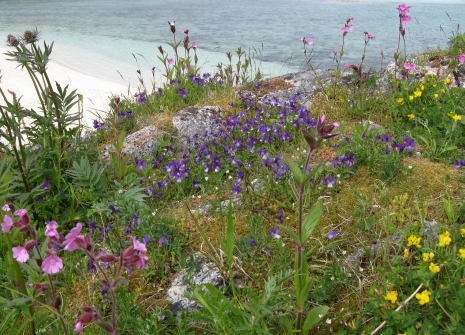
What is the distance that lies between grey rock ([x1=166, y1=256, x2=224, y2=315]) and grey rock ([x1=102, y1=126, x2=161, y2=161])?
163 cm

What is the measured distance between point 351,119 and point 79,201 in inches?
101

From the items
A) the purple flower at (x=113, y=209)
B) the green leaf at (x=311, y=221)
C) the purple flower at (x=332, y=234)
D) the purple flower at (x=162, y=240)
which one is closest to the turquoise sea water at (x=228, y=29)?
the purple flower at (x=113, y=209)

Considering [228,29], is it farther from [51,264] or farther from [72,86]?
[51,264]

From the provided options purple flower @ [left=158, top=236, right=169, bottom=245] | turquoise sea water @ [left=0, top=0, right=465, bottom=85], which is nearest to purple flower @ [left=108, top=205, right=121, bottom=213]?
purple flower @ [left=158, top=236, right=169, bottom=245]

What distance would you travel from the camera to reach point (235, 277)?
229 cm

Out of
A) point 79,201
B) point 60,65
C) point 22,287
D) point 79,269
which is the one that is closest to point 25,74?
point 60,65

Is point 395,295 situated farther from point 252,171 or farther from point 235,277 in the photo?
point 252,171

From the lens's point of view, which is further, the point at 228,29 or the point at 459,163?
the point at 228,29

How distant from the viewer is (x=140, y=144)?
3.83 metres

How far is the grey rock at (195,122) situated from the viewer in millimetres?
4035

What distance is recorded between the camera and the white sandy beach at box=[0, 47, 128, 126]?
6043 mm

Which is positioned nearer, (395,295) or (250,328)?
(250,328)

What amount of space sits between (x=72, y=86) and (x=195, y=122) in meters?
3.39

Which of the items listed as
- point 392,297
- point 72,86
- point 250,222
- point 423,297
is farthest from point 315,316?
point 72,86
